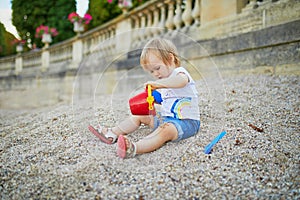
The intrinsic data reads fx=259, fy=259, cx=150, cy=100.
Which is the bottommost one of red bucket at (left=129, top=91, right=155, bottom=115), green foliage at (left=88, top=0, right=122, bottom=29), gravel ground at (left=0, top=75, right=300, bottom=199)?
gravel ground at (left=0, top=75, right=300, bottom=199)

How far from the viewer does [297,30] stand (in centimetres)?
314

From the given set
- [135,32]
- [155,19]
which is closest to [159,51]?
[155,19]

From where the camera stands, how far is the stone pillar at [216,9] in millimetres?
4137

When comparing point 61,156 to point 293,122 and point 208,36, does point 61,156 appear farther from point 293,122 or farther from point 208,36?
point 208,36

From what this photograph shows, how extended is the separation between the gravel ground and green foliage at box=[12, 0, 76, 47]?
13.3 meters

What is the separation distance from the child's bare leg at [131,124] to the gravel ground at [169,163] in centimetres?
7

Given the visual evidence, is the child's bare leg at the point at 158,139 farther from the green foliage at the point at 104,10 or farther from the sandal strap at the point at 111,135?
the green foliage at the point at 104,10

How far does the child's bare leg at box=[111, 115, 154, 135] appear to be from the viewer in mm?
2131

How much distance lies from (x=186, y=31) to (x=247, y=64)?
4.89 feet

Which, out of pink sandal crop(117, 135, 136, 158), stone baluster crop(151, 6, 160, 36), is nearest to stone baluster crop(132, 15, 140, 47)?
stone baluster crop(151, 6, 160, 36)

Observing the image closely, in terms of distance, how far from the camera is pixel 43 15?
1491 centimetres

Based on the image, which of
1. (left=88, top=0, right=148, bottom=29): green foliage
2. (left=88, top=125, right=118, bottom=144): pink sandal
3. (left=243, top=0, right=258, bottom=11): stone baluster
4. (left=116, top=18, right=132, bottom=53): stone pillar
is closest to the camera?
(left=88, top=125, right=118, bottom=144): pink sandal

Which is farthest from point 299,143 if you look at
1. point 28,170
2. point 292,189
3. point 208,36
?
point 208,36

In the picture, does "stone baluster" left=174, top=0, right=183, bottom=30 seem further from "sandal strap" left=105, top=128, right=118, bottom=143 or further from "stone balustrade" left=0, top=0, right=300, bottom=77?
"sandal strap" left=105, top=128, right=118, bottom=143
